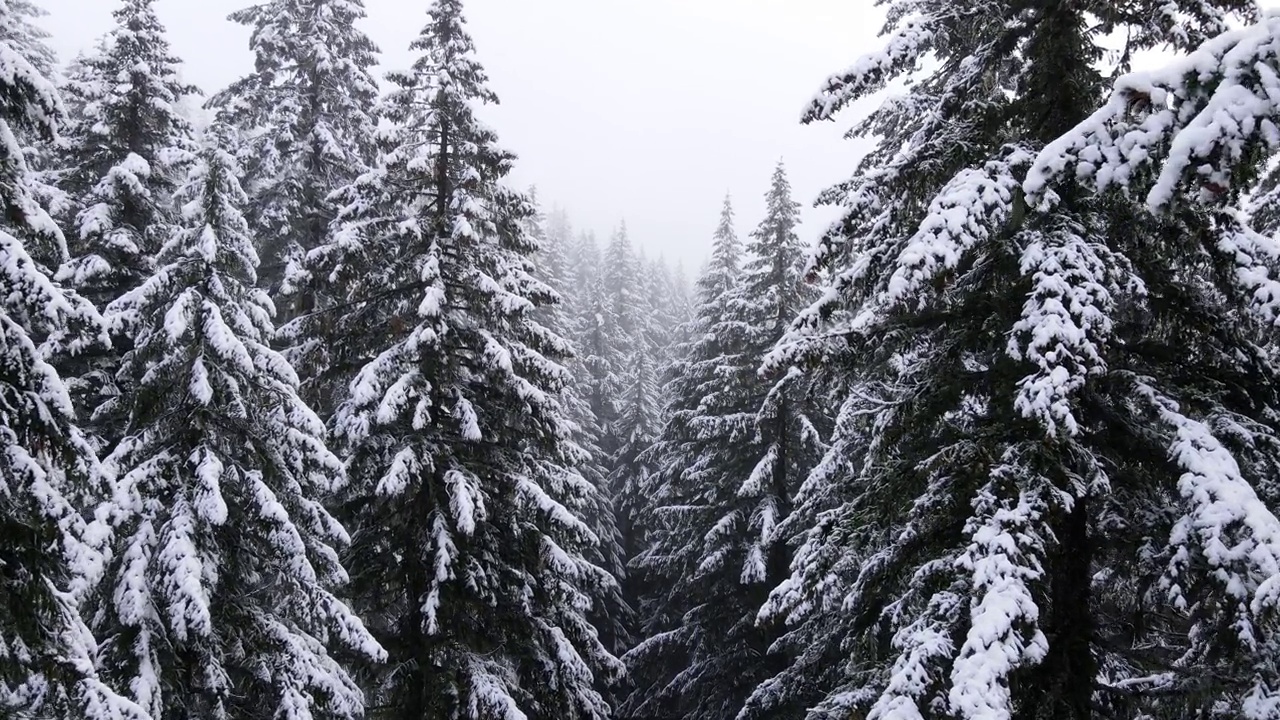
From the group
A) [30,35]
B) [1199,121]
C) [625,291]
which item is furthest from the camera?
[625,291]

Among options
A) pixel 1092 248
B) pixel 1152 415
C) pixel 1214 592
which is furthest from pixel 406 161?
pixel 1214 592

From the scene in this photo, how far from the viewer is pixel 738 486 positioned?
704 inches

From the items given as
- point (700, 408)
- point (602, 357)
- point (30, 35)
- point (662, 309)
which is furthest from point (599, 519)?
point (662, 309)

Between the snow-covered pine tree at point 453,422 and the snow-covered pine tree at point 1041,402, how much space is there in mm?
5770

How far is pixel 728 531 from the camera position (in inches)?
668

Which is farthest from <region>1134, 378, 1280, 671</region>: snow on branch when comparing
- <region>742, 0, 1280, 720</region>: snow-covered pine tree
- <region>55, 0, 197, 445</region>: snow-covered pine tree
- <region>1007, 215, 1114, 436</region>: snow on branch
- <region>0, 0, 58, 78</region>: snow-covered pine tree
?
<region>0, 0, 58, 78</region>: snow-covered pine tree

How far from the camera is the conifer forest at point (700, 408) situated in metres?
5.02

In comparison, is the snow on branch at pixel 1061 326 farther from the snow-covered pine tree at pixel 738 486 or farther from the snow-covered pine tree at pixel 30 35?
the snow-covered pine tree at pixel 30 35

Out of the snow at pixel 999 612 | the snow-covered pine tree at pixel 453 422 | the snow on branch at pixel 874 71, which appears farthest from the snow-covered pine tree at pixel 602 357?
the snow at pixel 999 612

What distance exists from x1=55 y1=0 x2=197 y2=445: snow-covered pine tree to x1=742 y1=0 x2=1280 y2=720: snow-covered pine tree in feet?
37.9

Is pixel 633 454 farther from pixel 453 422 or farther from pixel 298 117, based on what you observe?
pixel 453 422

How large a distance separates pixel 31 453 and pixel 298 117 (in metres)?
12.1

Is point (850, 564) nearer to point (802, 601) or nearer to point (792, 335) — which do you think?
point (802, 601)

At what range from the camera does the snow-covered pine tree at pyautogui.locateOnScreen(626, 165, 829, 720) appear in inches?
648
